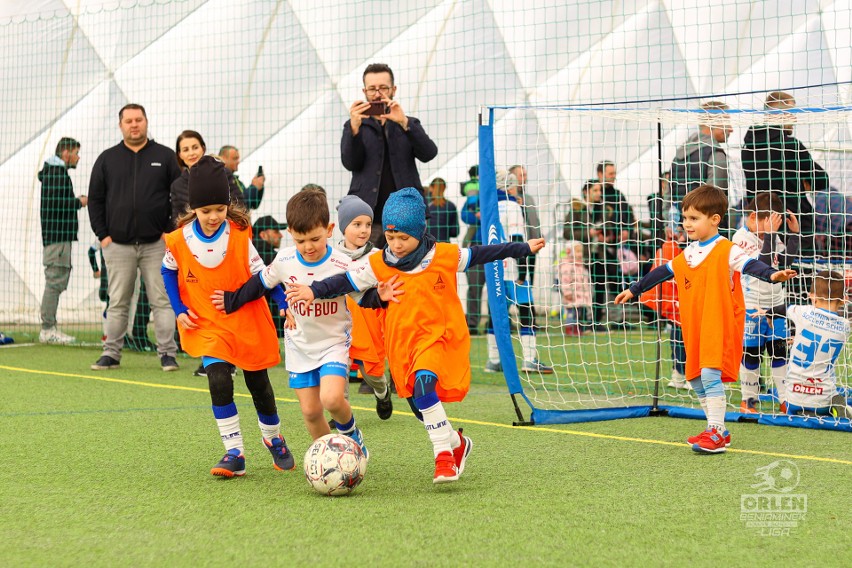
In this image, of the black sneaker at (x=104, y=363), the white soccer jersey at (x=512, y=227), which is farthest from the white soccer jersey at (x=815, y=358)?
the black sneaker at (x=104, y=363)

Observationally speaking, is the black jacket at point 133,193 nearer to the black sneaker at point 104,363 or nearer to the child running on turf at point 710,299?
the black sneaker at point 104,363

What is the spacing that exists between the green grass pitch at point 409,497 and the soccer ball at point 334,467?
0.28 feet

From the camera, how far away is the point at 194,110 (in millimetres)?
12766

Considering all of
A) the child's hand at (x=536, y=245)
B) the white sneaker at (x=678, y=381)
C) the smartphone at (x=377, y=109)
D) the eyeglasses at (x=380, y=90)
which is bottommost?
the white sneaker at (x=678, y=381)

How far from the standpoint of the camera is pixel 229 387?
496 cm

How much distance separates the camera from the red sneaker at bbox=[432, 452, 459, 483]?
14.8 ft

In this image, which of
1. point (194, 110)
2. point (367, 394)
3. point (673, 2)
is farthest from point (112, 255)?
point (673, 2)

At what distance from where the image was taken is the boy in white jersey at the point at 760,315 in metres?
6.91

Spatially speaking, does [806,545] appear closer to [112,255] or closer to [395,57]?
[112,255]

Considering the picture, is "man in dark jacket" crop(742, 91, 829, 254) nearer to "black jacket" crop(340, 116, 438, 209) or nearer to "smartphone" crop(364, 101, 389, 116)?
"black jacket" crop(340, 116, 438, 209)

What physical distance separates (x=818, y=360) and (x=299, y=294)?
3714mm

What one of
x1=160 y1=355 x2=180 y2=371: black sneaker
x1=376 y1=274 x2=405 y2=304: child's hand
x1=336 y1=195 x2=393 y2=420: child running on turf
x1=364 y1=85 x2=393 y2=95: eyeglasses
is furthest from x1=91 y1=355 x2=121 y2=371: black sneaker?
x1=376 y1=274 x2=405 y2=304: child's hand

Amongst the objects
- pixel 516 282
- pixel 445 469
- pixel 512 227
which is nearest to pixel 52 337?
pixel 512 227

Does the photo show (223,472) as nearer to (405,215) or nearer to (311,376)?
(311,376)
